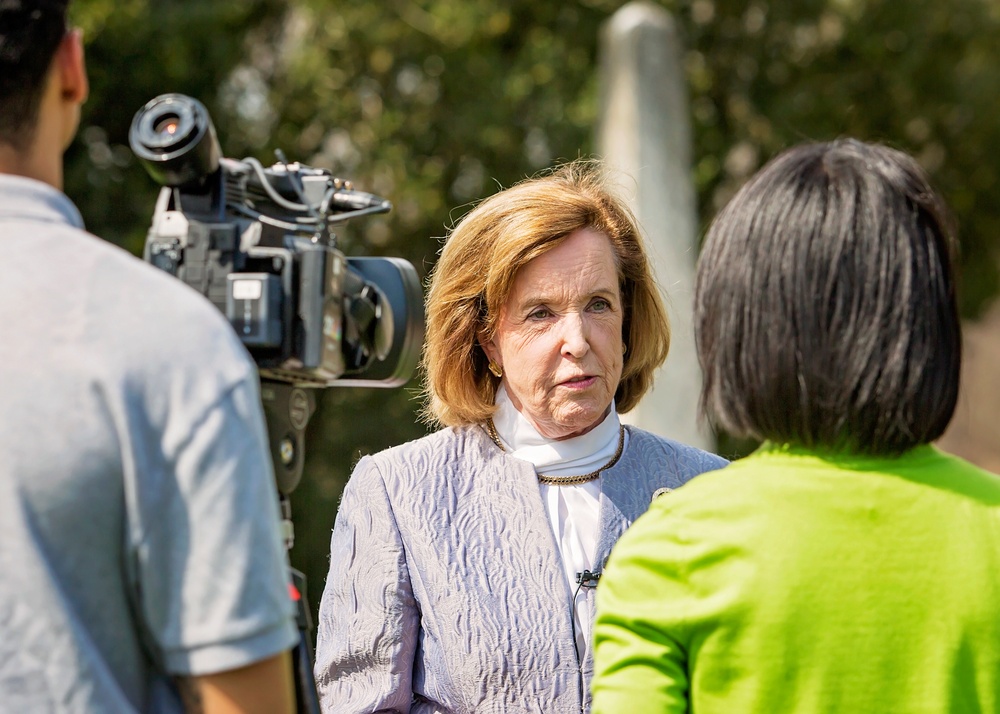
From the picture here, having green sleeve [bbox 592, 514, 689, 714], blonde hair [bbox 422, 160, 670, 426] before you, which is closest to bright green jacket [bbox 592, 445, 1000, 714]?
green sleeve [bbox 592, 514, 689, 714]

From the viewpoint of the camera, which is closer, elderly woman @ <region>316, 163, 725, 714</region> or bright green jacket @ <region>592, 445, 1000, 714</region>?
bright green jacket @ <region>592, 445, 1000, 714</region>

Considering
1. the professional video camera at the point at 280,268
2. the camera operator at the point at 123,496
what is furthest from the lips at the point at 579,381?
the camera operator at the point at 123,496

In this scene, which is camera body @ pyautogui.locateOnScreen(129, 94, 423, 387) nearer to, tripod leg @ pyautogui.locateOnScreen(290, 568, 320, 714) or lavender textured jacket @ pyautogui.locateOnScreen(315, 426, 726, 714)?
tripod leg @ pyautogui.locateOnScreen(290, 568, 320, 714)

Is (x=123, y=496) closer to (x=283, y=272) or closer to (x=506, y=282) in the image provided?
(x=283, y=272)

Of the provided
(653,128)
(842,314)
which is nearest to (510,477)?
(842,314)

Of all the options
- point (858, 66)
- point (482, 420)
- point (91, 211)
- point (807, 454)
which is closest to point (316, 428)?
point (91, 211)

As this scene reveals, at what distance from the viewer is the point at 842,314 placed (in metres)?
1.38

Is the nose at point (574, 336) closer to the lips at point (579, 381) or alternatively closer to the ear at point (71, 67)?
the lips at point (579, 381)

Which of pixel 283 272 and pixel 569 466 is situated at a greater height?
pixel 283 272

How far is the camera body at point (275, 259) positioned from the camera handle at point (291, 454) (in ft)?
0.10

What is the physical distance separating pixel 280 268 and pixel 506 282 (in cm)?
87

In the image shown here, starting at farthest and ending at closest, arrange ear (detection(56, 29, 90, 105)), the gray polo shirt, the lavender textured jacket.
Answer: the lavender textured jacket, ear (detection(56, 29, 90, 105)), the gray polo shirt

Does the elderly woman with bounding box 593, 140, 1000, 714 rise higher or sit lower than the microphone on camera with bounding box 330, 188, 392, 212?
lower

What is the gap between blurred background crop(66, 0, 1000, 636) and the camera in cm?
794
